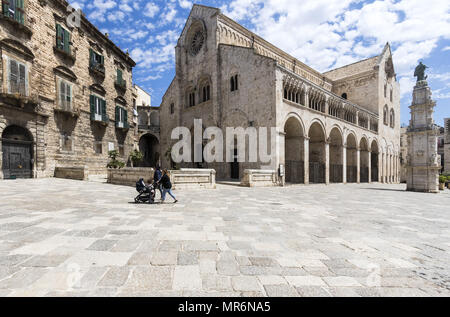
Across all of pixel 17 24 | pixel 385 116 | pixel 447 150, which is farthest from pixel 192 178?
pixel 447 150

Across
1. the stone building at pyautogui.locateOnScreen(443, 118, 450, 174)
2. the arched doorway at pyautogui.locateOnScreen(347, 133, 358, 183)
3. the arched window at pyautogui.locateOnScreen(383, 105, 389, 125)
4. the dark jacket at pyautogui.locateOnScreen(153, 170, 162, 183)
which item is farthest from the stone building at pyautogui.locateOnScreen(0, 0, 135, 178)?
the stone building at pyautogui.locateOnScreen(443, 118, 450, 174)

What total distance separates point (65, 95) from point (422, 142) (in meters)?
27.6

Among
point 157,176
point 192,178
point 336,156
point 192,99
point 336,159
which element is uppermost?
point 192,99

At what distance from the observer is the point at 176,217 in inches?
205

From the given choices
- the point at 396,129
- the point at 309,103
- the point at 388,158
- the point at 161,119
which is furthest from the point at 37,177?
the point at 396,129

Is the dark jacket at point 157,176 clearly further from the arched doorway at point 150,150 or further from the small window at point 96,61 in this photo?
the arched doorway at point 150,150

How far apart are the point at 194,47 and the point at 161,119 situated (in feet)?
33.0

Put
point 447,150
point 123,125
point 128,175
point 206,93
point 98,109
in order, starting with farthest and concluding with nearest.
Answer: point 447,150
point 206,93
point 123,125
point 98,109
point 128,175

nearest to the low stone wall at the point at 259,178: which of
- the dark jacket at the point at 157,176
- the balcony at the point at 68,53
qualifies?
the dark jacket at the point at 157,176

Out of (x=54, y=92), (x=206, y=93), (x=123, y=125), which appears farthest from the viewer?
(x=206, y=93)

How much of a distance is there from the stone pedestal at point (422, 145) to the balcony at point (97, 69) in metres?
26.6

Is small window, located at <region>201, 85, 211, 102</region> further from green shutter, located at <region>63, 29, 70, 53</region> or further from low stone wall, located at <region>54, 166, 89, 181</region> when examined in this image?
low stone wall, located at <region>54, 166, 89, 181</region>

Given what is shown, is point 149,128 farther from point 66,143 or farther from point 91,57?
point 66,143

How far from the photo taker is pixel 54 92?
1504 centimetres
